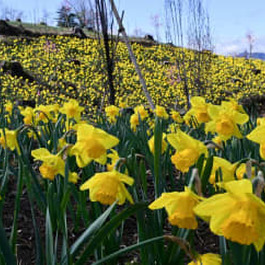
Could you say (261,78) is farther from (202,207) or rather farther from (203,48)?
(202,207)

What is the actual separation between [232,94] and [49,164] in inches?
422

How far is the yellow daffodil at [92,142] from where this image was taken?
1.19 meters

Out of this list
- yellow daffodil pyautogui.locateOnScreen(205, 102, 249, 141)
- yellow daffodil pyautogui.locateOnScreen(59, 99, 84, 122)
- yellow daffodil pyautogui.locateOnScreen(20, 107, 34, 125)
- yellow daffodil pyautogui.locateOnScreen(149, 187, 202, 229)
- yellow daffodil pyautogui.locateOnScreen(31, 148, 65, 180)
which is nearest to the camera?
yellow daffodil pyautogui.locateOnScreen(149, 187, 202, 229)

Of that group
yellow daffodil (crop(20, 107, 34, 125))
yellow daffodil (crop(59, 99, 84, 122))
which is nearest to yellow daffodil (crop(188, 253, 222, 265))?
yellow daffodil (crop(59, 99, 84, 122))

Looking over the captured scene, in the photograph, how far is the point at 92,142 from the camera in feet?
3.96

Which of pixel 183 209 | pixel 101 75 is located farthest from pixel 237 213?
pixel 101 75

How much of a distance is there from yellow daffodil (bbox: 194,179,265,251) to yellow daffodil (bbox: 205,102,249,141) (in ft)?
2.23

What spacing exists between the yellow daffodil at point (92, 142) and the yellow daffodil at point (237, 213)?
553 mm

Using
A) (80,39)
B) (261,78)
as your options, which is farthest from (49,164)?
(80,39)

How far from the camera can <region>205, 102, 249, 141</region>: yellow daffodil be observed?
4.49ft

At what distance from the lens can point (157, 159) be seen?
1.27 m

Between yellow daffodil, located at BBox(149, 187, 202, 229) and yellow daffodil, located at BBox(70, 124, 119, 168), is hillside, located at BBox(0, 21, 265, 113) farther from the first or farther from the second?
yellow daffodil, located at BBox(149, 187, 202, 229)

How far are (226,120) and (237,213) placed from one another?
2.43 ft

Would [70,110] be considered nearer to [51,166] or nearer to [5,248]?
[51,166]
